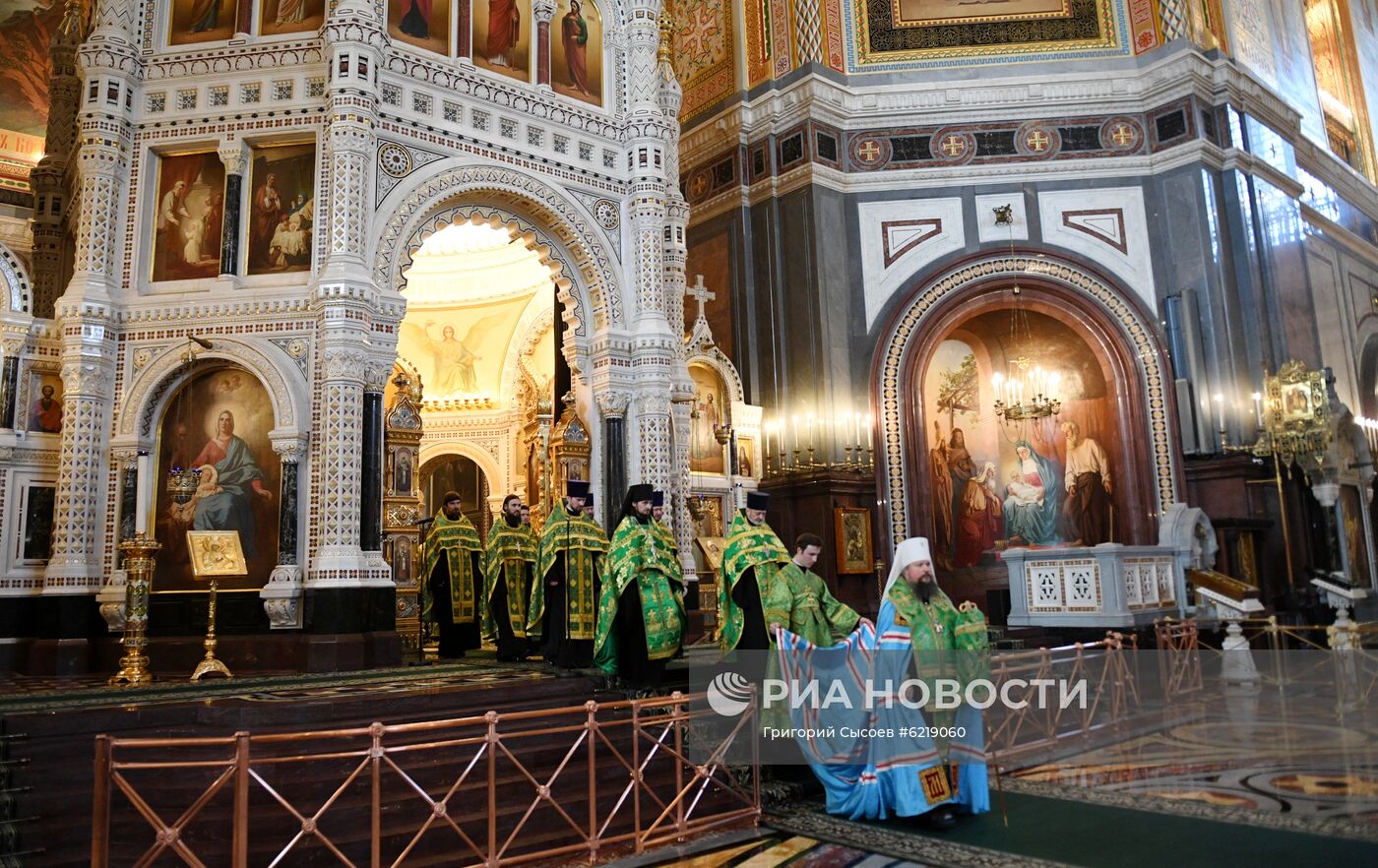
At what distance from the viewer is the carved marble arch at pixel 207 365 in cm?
991

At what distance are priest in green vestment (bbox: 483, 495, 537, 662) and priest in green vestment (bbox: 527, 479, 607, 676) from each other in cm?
85

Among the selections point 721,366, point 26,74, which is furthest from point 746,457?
point 26,74

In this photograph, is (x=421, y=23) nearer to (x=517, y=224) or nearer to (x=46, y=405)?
(x=517, y=224)

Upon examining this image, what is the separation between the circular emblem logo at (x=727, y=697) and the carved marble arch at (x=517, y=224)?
607cm

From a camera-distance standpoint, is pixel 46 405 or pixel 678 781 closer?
pixel 678 781

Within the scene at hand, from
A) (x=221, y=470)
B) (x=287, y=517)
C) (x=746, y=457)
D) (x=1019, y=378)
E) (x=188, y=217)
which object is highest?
(x=188, y=217)

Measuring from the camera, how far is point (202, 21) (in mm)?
10797

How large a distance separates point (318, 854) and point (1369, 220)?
25.0 metres

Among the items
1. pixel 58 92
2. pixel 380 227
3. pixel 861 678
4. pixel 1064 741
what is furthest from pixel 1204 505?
pixel 58 92

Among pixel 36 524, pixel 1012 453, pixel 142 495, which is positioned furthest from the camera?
pixel 1012 453

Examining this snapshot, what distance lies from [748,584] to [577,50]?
8176 millimetres

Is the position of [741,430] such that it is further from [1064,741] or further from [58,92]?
[58,92]

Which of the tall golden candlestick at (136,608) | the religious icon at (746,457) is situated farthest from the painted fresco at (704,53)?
the tall golden candlestick at (136,608)

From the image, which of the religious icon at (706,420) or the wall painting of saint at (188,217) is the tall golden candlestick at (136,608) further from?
the religious icon at (706,420)
